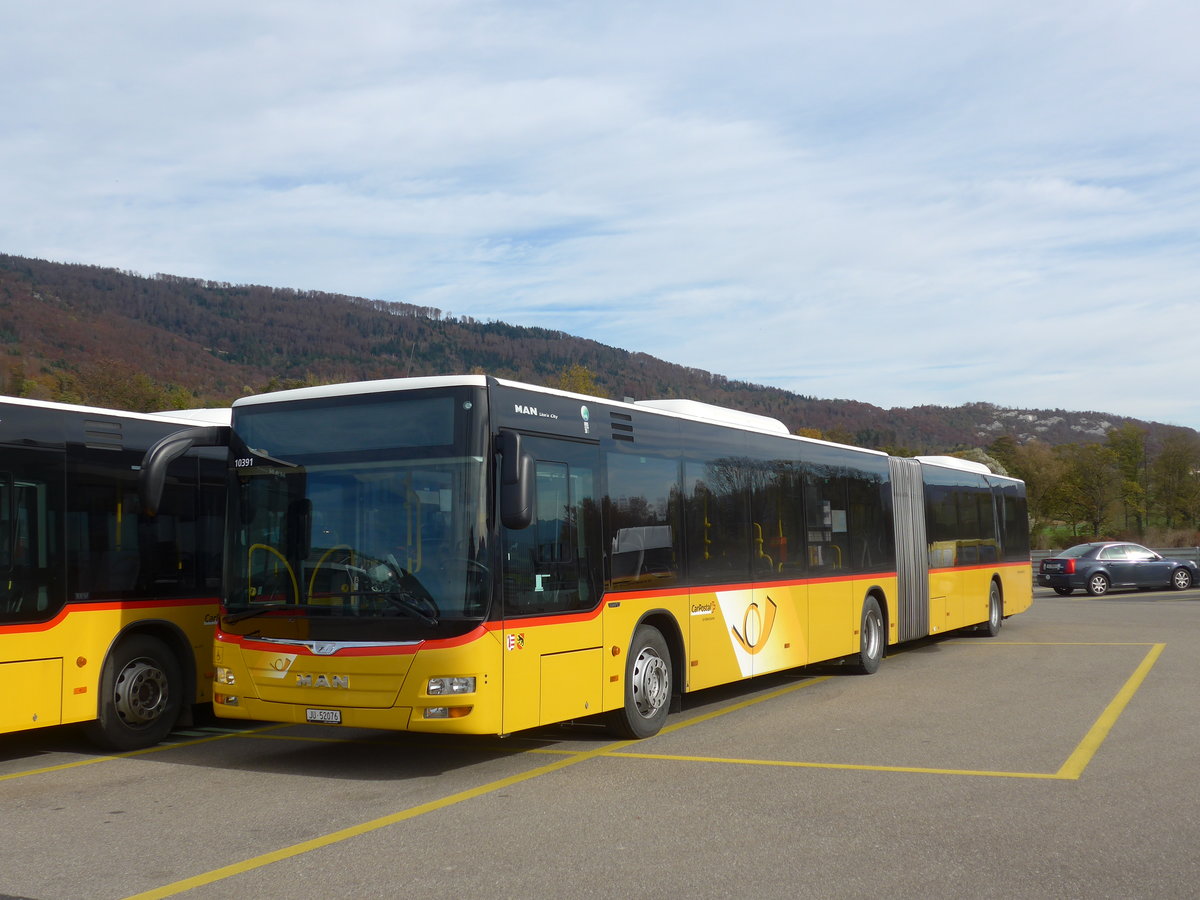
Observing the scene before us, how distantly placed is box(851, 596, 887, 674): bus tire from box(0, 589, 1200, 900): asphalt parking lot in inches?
107

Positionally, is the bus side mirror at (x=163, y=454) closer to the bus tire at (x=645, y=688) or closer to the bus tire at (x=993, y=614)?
the bus tire at (x=645, y=688)

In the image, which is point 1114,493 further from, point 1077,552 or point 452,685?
point 452,685

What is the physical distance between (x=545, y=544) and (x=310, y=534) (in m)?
1.71

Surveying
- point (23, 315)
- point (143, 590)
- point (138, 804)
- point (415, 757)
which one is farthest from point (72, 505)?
point (23, 315)

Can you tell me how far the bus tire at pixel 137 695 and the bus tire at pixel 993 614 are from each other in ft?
48.3

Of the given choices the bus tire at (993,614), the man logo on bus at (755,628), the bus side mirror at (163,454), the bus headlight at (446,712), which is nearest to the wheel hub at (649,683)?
the man logo on bus at (755,628)

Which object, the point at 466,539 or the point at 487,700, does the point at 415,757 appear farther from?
the point at 466,539

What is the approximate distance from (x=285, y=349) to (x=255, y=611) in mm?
129871

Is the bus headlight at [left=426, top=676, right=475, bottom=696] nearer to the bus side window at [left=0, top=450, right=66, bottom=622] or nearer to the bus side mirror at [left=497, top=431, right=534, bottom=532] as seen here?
the bus side mirror at [left=497, top=431, right=534, bottom=532]

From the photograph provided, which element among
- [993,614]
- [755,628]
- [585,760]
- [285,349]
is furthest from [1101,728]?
[285,349]

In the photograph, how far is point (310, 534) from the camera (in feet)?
28.1

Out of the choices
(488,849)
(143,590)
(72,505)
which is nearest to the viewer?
(488,849)

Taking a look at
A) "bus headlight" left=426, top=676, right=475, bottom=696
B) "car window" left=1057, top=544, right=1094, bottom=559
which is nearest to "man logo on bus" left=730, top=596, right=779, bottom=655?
"bus headlight" left=426, top=676, right=475, bottom=696

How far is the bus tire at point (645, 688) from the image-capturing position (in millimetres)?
9766
